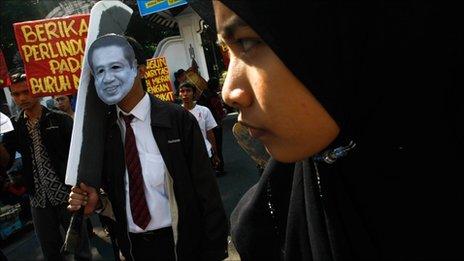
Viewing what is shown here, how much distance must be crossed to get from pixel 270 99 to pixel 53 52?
330 cm

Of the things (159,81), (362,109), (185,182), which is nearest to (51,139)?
(185,182)

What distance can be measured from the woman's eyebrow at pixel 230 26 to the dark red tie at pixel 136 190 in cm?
178

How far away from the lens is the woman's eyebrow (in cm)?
80

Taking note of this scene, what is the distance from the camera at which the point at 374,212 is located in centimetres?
90

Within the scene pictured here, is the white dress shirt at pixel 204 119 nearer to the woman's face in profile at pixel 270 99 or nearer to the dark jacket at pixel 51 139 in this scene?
the dark jacket at pixel 51 139

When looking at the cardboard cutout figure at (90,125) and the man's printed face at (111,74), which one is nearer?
the cardboard cutout figure at (90,125)

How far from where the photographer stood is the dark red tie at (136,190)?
2.50 metres

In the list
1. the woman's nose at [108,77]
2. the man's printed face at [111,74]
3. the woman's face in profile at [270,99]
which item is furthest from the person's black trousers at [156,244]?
the woman's face in profile at [270,99]

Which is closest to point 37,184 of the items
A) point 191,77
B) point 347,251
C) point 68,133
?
point 68,133

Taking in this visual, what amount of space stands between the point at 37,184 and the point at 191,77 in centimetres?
588

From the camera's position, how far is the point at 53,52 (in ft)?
→ 12.0

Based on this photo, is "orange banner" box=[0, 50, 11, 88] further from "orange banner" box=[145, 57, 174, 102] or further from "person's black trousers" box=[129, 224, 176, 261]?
"orange banner" box=[145, 57, 174, 102]

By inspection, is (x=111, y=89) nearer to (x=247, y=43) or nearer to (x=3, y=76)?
(x=247, y=43)

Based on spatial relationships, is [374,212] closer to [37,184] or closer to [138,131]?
[138,131]
